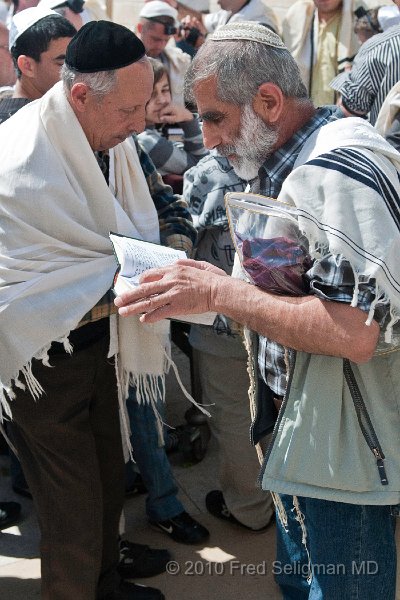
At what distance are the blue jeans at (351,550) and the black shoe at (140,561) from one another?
1334 mm

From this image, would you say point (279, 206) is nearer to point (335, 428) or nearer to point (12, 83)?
point (335, 428)

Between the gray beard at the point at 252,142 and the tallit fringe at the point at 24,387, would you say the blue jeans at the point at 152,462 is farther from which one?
the gray beard at the point at 252,142

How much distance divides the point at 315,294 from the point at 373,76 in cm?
244

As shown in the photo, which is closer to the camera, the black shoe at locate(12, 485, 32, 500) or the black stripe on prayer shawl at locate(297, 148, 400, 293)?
the black stripe on prayer shawl at locate(297, 148, 400, 293)

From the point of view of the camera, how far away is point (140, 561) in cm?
326

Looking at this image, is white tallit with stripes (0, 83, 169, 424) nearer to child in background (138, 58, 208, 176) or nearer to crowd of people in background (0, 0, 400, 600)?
crowd of people in background (0, 0, 400, 600)

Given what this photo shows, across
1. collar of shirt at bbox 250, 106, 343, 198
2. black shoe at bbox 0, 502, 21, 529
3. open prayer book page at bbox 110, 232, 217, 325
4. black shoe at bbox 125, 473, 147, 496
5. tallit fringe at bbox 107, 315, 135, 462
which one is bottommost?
black shoe at bbox 125, 473, 147, 496

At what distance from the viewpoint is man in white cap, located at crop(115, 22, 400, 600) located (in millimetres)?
1760

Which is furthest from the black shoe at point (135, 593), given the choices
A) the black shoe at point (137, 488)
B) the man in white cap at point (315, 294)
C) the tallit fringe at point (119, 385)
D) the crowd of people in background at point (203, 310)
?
A: the man in white cap at point (315, 294)

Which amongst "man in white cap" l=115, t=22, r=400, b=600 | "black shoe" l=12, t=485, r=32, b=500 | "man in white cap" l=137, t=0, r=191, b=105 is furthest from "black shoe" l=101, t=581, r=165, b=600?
"man in white cap" l=137, t=0, r=191, b=105

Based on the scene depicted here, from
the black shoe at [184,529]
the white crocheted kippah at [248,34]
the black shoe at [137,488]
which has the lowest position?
the black shoe at [137,488]

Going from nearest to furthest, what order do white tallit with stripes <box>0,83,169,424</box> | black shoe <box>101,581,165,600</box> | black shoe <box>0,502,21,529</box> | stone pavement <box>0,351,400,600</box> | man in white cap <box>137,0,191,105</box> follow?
white tallit with stripes <box>0,83,169,424</box>
black shoe <box>101,581,165,600</box>
stone pavement <box>0,351,400,600</box>
black shoe <box>0,502,21,529</box>
man in white cap <box>137,0,191,105</box>

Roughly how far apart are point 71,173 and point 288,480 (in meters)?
1.15

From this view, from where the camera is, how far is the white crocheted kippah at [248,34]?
2.06 metres
